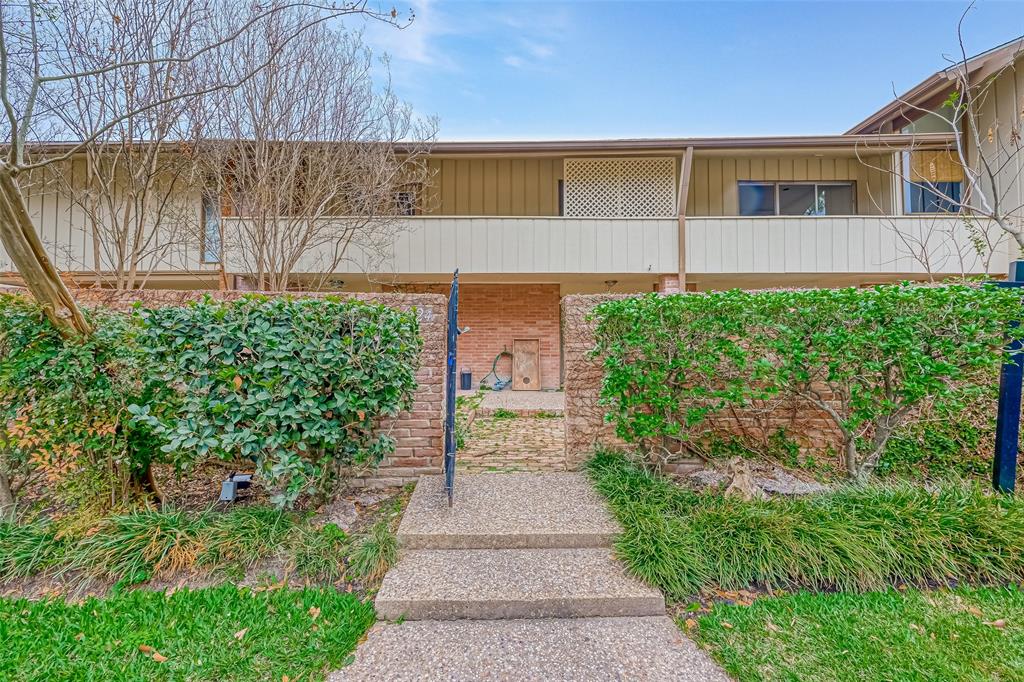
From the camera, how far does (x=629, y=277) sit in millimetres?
8969

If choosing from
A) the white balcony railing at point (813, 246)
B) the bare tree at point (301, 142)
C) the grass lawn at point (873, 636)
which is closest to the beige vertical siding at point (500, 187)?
the bare tree at point (301, 142)

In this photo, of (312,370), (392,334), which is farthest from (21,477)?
(392,334)

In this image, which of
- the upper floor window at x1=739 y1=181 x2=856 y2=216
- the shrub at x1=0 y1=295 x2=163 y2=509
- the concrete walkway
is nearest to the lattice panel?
the upper floor window at x1=739 y1=181 x2=856 y2=216

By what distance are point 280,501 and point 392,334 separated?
1386 mm

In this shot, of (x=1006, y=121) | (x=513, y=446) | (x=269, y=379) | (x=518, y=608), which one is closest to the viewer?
(x=518, y=608)

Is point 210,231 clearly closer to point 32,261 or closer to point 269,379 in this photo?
point 32,261

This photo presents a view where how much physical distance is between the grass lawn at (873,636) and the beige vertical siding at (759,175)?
8881 millimetres

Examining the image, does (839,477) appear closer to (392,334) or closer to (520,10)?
(392,334)

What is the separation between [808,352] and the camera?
325 centimetres

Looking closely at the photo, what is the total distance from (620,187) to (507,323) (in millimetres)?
4107

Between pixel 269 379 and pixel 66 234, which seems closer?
pixel 269 379

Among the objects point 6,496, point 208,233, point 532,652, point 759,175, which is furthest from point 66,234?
point 759,175

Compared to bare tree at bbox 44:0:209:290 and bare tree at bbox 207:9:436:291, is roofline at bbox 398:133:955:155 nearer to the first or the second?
bare tree at bbox 207:9:436:291

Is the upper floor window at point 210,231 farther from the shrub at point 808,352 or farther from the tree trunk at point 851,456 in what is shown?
the tree trunk at point 851,456
